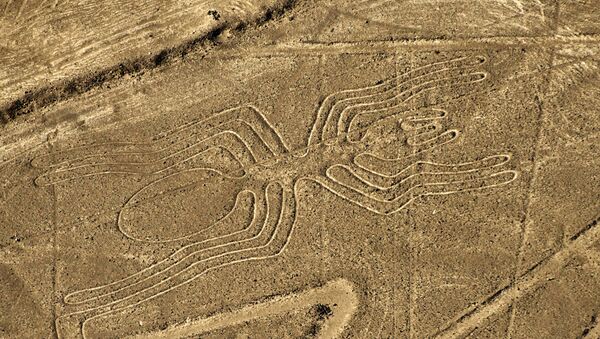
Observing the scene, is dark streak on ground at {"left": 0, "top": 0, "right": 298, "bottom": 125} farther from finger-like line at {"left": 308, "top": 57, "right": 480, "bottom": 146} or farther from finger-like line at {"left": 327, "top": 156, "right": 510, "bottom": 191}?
finger-like line at {"left": 327, "top": 156, "right": 510, "bottom": 191}

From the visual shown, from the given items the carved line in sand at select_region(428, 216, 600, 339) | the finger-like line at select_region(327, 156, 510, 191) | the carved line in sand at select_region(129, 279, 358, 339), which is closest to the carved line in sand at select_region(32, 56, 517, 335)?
the finger-like line at select_region(327, 156, 510, 191)

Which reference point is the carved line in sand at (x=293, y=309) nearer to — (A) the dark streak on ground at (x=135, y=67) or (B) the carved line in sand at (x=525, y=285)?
(B) the carved line in sand at (x=525, y=285)

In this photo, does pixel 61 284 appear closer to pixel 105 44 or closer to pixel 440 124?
pixel 105 44

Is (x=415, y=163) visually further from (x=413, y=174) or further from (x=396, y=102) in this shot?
(x=396, y=102)

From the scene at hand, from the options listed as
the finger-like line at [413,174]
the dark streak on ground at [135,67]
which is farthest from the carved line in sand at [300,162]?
the dark streak on ground at [135,67]

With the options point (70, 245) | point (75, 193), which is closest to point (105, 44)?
point (75, 193)

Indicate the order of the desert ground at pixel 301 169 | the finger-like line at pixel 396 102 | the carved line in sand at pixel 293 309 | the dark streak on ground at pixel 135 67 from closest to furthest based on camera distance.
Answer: the desert ground at pixel 301 169
the carved line in sand at pixel 293 309
the finger-like line at pixel 396 102
the dark streak on ground at pixel 135 67

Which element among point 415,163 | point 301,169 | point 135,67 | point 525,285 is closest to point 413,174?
point 415,163
